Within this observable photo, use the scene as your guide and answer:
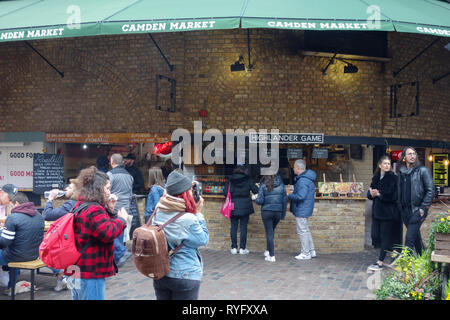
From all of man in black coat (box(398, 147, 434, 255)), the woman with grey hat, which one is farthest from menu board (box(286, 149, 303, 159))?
the woman with grey hat

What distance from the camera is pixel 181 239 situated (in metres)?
3.37

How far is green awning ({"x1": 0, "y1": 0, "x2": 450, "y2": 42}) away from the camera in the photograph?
6551 mm

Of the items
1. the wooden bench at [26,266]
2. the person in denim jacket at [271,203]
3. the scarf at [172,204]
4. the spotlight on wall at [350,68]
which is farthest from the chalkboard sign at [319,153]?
the scarf at [172,204]

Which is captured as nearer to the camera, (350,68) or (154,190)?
(154,190)

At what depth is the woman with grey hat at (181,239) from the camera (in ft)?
11.0

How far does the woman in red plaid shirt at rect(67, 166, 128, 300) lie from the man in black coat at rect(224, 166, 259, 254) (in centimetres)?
431

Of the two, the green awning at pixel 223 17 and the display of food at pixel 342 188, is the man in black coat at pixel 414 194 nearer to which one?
the display of food at pixel 342 188

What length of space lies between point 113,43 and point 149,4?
8.03 feet

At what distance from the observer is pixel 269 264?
24.0 feet

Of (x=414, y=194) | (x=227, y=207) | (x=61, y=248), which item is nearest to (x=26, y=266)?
(x=61, y=248)

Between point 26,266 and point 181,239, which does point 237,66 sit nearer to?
point 26,266

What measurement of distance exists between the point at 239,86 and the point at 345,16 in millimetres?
2958

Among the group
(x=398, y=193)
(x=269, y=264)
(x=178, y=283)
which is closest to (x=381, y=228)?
(x=398, y=193)
